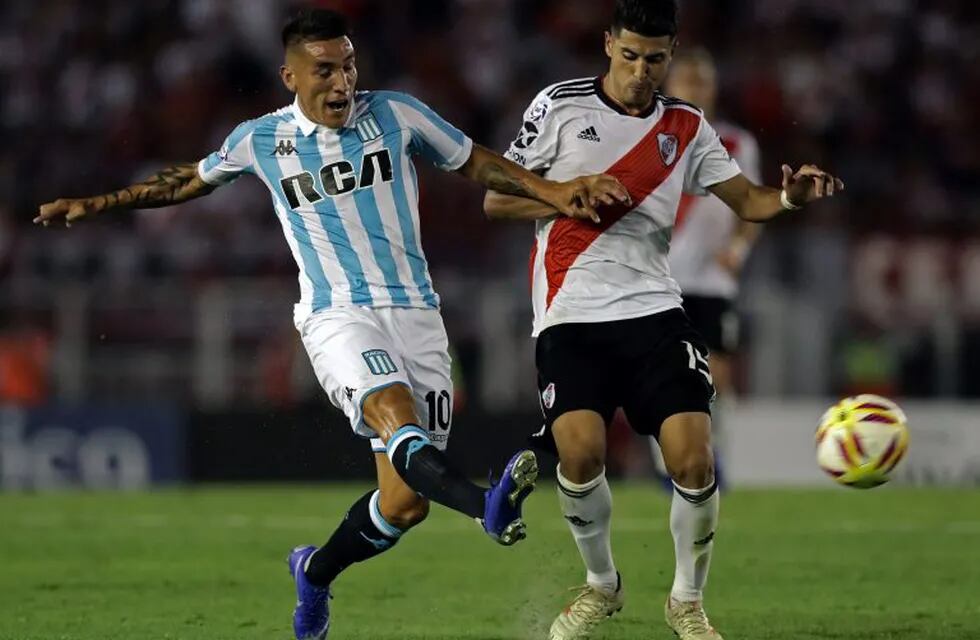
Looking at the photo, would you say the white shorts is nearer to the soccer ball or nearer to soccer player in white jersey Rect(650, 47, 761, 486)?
the soccer ball

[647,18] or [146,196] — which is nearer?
[647,18]

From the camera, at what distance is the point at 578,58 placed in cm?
1967

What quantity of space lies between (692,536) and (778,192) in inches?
53.4

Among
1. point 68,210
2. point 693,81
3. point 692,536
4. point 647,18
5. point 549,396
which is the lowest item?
point 692,536

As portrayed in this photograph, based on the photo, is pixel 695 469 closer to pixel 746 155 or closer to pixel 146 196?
pixel 146 196

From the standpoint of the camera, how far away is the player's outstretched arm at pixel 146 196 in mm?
6934

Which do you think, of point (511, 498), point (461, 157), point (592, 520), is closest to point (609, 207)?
point (461, 157)

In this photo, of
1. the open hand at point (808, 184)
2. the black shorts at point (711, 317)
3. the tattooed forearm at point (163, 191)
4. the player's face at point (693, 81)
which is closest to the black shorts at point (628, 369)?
the open hand at point (808, 184)

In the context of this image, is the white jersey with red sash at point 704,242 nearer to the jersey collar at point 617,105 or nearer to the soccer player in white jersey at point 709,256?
the soccer player in white jersey at point 709,256

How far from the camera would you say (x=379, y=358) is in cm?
648

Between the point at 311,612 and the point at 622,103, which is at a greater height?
the point at 622,103

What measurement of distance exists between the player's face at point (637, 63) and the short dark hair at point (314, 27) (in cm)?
102

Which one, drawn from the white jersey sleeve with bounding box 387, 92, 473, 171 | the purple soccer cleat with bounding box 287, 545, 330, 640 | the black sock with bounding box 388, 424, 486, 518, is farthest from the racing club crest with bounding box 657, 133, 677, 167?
the purple soccer cleat with bounding box 287, 545, 330, 640

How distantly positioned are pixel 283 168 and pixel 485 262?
9.76 metres
